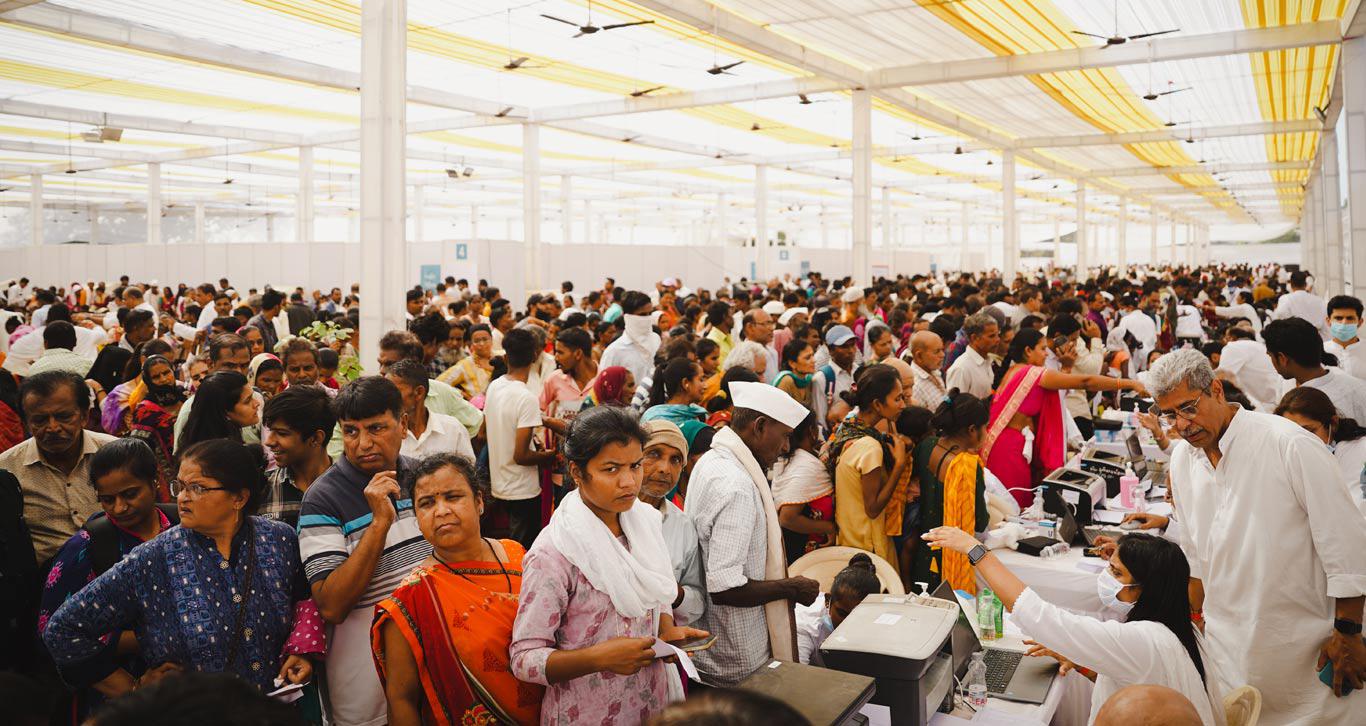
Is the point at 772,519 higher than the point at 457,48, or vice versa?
the point at 457,48

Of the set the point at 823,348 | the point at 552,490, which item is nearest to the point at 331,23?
the point at 823,348

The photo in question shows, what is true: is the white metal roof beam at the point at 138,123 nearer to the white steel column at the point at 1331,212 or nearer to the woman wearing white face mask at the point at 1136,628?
the woman wearing white face mask at the point at 1136,628

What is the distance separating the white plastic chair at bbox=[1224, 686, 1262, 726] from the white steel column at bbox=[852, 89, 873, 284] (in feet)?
38.5

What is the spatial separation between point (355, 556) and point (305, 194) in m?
16.9

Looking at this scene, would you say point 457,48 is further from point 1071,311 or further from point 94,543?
point 94,543

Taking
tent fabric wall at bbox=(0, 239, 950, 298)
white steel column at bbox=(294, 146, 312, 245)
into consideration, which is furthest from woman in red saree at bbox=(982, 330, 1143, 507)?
white steel column at bbox=(294, 146, 312, 245)

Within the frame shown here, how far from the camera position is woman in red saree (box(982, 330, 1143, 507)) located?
17.3 feet

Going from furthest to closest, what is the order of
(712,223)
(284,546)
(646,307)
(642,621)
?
(712,223), (646,307), (284,546), (642,621)

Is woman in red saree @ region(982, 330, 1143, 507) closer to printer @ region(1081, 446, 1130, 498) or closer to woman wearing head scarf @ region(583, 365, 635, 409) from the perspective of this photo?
printer @ region(1081, 446, 1130, 498)

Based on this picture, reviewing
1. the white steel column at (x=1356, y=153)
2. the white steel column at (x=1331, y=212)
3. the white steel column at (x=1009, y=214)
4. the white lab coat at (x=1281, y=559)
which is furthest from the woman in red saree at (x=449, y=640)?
the white steel column at (x=1009, y=214)

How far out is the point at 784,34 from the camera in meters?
11.2

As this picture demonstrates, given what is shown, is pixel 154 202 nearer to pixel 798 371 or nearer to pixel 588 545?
pixel 798 371

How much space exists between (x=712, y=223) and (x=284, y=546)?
3842 centimetres

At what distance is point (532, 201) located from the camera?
52.5 feet
